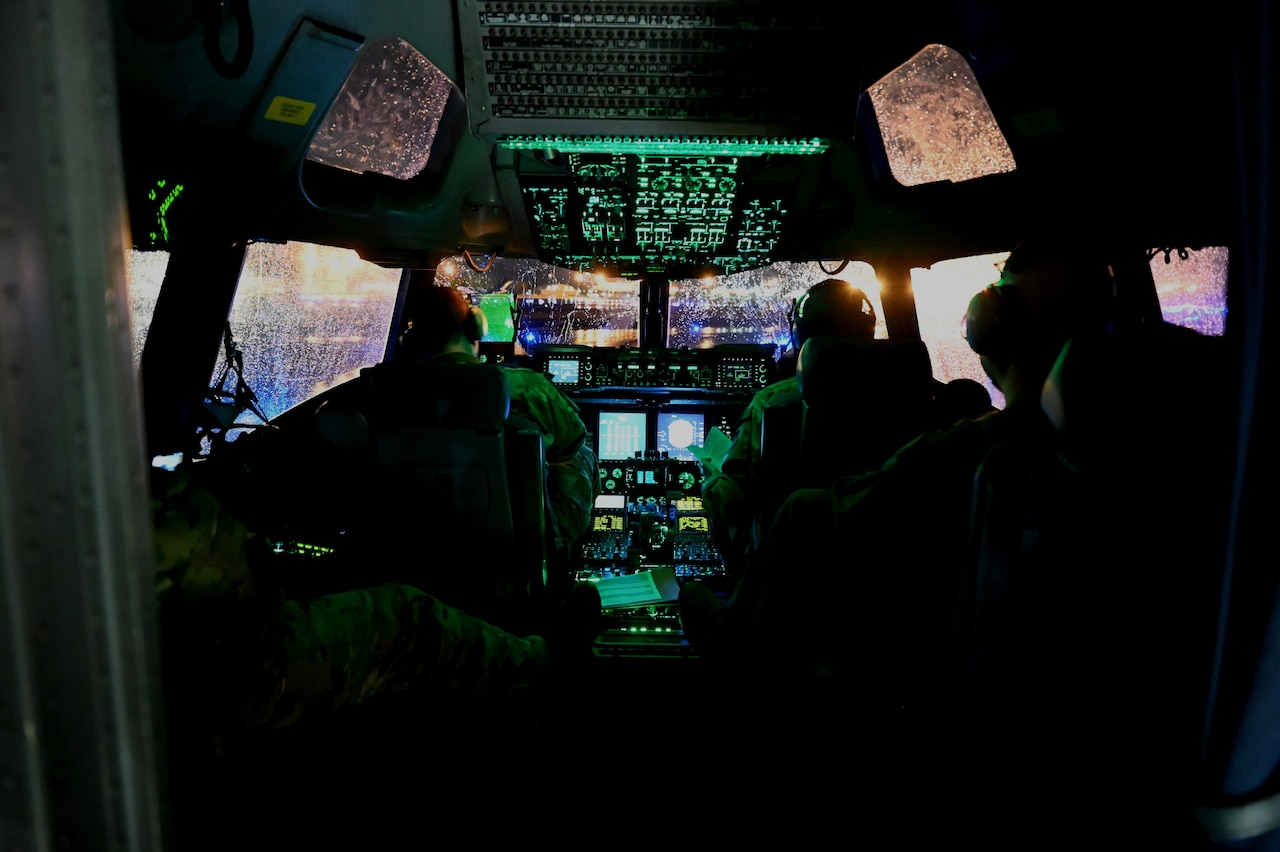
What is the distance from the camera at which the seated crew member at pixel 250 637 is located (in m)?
0.95

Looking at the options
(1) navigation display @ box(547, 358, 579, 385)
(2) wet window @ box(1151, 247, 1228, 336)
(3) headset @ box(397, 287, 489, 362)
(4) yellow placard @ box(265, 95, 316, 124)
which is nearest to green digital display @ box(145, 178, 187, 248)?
(4) yellow placard @ box(265, 95, 316, 124)

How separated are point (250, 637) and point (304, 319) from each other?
102 inches

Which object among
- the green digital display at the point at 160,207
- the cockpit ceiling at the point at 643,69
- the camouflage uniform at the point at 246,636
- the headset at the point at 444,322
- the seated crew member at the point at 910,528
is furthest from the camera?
the green digital display at the point at 160,207

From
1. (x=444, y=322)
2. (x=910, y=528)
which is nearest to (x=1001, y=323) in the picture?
(x=910, y=528)

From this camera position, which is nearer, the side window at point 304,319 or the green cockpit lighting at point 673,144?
the green cockpit lighting at point 673,144

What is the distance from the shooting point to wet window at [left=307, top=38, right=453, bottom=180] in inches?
93.1

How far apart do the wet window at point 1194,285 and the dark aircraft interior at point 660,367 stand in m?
0.04

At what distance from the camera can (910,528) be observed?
1260 mm

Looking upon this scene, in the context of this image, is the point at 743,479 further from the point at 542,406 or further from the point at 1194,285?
the point at 1194,285

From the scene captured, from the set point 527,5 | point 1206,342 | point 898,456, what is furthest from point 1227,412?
point 527,5

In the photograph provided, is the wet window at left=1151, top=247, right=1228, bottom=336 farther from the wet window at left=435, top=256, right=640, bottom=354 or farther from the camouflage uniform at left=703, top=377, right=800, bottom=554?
the wet window at left=435, top=256, right=640, bottom=354

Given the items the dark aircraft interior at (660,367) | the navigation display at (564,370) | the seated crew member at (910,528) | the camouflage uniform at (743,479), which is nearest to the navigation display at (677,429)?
the dark aircraft interior at (660,367)

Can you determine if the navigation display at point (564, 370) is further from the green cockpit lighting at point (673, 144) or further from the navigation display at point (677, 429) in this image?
the green cockpit lighting at point (673, 144)

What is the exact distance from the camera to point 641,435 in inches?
123
